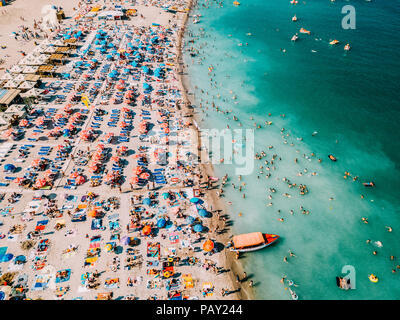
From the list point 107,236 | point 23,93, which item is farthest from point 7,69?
point 107,236

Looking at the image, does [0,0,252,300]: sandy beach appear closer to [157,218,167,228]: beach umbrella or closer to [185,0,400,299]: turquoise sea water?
[157,218,167,228]: beach umbrella

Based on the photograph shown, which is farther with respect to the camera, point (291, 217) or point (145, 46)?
point (145, 46)

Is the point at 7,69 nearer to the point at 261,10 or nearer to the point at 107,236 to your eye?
the point at 107,236

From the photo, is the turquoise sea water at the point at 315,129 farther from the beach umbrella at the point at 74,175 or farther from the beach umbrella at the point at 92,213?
the beach umbrella at the point at 74,175

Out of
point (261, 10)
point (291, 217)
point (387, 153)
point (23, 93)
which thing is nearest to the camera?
point (291, 217)

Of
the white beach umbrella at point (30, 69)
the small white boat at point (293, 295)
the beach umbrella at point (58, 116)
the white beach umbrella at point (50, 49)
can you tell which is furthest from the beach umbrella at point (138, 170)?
the white beach umbrella at point (50, 49)
